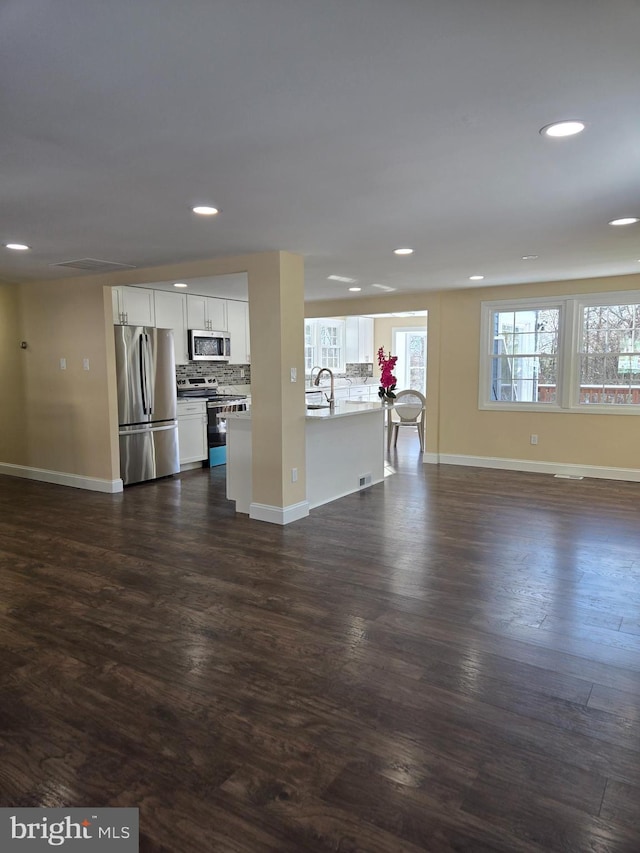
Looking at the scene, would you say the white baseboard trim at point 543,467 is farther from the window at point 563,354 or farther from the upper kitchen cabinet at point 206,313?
the upper kitchen cabinet at point 206,313

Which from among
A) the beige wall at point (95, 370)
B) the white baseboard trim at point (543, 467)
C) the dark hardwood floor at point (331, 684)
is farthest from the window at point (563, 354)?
the beige wall at point (95, 370)

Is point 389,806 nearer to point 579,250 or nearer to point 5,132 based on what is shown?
point 5,132

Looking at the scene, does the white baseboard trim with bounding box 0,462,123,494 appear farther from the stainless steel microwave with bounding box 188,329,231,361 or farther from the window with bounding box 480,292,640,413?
the window with bounding box 480,292,640,413

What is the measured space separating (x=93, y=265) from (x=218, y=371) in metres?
3.12

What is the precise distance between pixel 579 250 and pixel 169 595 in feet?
13.6

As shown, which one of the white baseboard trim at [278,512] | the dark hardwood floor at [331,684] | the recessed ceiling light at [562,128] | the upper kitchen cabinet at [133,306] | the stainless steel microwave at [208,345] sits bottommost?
the dark hardwood floor at [331,684]

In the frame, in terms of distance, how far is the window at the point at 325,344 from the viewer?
1006 cm

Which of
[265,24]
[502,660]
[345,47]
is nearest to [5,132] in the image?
[265,24]

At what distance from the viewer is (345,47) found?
1587 mm

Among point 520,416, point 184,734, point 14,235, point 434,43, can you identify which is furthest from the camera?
Result: point 520,416

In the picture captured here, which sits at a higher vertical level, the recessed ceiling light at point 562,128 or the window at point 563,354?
the recessed ceiling light at point 562,128

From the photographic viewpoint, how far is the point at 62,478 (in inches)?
247

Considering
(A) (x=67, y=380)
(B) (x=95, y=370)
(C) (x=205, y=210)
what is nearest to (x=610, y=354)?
(C) (x=205, y=210)

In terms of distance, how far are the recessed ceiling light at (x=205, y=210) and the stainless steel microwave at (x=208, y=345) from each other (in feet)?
13.3
